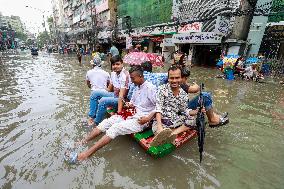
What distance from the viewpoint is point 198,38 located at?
20812mm

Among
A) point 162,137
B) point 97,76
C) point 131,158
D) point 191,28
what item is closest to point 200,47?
point 191,28

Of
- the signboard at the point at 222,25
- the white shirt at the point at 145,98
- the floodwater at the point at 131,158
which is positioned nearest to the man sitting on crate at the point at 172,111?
the white shirt at the point at 145,98

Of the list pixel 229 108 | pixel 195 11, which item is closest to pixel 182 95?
pixel 229 108

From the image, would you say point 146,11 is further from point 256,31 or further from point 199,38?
point 256,31

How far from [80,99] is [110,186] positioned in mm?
5722

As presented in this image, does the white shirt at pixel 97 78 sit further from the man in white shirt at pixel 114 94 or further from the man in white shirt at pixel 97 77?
the man in white shirt at pixel 114 94

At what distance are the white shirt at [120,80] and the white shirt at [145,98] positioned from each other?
905 millimetres

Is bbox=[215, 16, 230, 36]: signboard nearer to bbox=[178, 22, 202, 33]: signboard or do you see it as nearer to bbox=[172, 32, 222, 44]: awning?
bbox=[172, 32, 222, 44]: awning

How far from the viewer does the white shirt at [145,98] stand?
14.0 feet

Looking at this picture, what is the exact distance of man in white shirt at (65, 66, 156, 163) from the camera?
410 cm

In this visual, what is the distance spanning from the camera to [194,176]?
153 inches

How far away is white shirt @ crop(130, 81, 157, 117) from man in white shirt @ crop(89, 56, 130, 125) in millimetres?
859

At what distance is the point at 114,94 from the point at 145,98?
1749 mm

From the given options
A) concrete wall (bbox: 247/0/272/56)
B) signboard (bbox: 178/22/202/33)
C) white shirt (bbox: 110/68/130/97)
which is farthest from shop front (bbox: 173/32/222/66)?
white shirt (bbox: 110/68/130/97)
